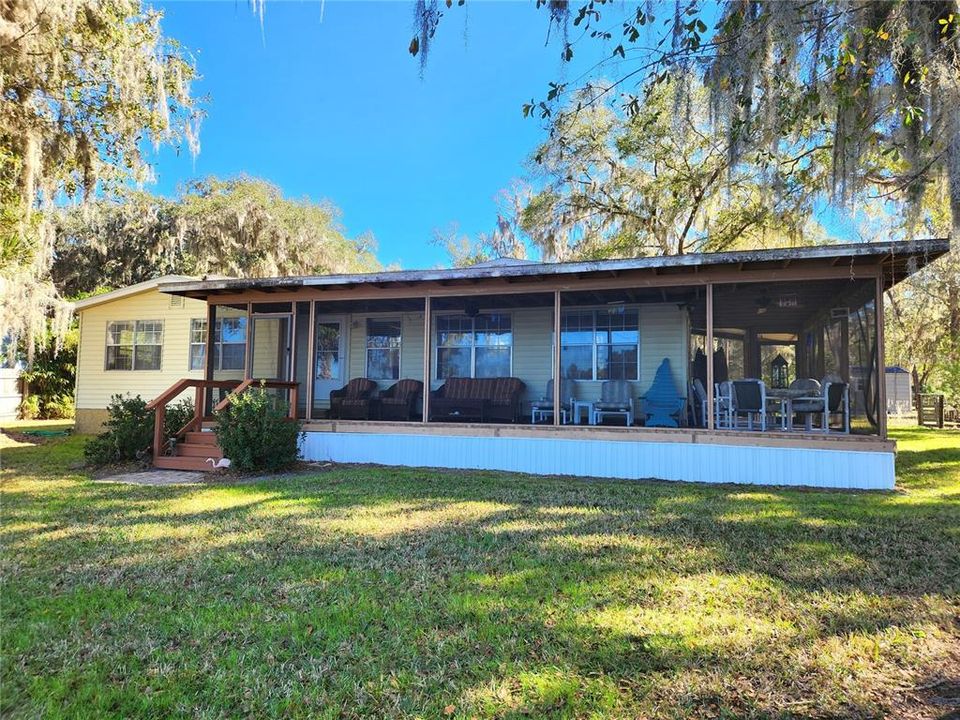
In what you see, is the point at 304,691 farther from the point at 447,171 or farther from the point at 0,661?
the point at 447,171

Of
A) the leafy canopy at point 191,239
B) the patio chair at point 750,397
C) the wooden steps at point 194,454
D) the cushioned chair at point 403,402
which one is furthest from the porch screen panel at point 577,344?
the leafy canopy at point 191,239

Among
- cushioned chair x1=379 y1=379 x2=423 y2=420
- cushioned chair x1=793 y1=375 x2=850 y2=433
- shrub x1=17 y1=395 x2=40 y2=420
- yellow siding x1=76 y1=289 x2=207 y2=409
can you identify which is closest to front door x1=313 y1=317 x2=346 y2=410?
cushioned chair x1=379 y1=379 x2=423 y2=420

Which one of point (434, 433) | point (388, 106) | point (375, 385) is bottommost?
point (434, 433)

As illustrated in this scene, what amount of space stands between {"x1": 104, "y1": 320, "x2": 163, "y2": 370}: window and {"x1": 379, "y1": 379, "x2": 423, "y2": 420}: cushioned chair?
21.0ft

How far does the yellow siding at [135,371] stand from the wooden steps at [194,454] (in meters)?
4.57

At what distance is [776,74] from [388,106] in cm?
1347

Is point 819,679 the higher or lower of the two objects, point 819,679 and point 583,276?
the lower

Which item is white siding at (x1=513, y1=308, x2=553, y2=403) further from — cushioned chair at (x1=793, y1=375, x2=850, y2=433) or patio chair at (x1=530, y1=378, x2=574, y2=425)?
cushioned chair at (x1=793, y1=375, x2=850, y2=433)

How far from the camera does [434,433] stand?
9.28m

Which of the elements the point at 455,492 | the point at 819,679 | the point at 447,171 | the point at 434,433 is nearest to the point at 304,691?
the point at 819,679

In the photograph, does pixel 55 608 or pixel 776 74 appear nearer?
pixel 55 608

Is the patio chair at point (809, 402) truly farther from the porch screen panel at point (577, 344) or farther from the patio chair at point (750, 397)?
the porch screen panel at point (577, 344)

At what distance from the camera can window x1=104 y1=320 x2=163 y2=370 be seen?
13.8m

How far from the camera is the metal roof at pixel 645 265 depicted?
6.84 meters
